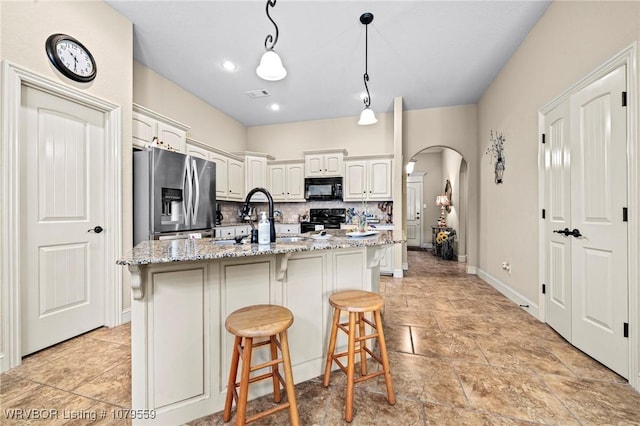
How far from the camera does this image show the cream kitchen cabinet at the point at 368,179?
464 centimetres

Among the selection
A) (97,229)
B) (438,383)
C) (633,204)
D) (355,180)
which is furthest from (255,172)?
(633,204)

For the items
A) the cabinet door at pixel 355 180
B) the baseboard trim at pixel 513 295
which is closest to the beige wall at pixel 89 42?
the cabinet door at pixel 355 180

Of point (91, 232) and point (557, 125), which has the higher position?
point (557, 125)

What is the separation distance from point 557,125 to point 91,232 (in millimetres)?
4492

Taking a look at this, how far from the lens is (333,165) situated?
488cm

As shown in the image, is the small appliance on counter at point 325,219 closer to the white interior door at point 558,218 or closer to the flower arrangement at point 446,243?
the flower arrangement at point 446,243

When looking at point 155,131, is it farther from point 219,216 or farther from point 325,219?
point 325,219

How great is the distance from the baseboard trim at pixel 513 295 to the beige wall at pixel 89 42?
4.27 metres

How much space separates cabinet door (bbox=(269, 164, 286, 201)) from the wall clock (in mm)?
3146

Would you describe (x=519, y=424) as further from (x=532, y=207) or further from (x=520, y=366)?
(x=532, y=207)

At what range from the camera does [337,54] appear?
311 cm

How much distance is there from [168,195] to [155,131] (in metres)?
0.86

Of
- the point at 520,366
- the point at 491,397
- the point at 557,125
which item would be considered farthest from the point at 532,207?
the point at 491,397

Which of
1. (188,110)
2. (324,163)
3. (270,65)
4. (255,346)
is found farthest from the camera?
(324,163)
